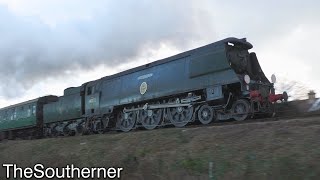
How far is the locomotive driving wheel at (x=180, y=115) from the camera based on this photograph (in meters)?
16.4

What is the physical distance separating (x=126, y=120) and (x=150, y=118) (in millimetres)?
1950

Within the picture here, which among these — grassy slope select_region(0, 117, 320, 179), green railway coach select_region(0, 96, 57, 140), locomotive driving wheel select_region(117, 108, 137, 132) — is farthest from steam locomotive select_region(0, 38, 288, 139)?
green railway coach select_region(0, 96, 57, 140)

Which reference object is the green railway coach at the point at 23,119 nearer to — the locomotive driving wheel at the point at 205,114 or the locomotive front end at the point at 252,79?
the locomotive driving wheel at the point at 205,114

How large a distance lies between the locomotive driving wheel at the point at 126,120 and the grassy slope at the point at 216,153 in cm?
587

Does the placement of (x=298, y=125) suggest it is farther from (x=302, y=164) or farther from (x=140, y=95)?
(x=140, y=95)

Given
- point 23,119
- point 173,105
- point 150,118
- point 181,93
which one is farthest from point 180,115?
point 23,119

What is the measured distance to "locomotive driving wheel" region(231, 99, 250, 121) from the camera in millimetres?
14711

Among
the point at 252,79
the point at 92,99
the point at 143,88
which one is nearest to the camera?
the point at 252,79

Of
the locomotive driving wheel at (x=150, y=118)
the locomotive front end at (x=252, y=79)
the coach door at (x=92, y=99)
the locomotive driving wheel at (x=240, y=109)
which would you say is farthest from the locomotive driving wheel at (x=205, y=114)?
the coach door at (x=92, y=99)

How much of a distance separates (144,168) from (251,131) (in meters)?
2.52

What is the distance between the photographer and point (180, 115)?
667 inches

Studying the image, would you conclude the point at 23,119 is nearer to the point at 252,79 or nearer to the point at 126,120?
the point at 126,120

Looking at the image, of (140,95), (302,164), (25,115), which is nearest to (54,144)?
(140,95)

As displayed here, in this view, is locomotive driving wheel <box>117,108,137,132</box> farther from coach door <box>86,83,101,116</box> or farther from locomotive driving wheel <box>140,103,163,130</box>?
coach door <box>86,83,101,116</box>
